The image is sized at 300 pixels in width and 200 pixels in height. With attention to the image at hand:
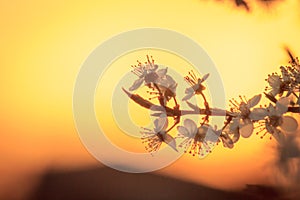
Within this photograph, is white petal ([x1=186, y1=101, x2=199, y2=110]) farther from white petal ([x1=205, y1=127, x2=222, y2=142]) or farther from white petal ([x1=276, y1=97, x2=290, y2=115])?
white petal ([x1=276, y1=97, x2=290, y2=115])

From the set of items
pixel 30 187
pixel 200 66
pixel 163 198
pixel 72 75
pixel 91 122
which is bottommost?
pixel 30 187

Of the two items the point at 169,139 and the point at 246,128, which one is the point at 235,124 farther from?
the point at 169,139

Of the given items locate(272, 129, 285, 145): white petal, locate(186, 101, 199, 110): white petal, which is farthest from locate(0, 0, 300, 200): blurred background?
locate(186, 101, 199, 110): white petal

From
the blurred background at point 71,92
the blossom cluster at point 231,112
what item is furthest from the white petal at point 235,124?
the blurred background at point 71,92

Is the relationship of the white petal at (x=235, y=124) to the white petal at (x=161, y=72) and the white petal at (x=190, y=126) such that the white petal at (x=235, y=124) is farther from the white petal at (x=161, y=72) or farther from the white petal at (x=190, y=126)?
the white petal at (x=161, y=72)

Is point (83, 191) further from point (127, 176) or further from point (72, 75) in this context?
point (72, 75)

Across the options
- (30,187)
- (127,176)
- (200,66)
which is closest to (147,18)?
(200,66)
